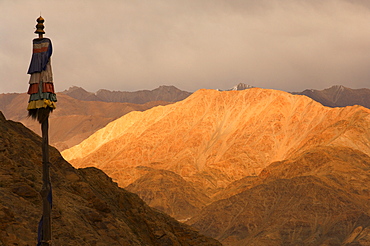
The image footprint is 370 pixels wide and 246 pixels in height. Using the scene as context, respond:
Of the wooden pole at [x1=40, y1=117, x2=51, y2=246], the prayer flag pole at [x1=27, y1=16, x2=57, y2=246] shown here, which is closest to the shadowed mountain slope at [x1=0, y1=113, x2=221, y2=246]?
the wooden pole at [x1=40, y1=117, x2=51, y2=246]

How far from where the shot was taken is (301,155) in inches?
6324

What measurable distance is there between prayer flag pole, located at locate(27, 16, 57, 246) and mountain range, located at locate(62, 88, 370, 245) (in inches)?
4105

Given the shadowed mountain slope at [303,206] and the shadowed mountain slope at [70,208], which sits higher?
the shadowed mountain slope at [303,206]

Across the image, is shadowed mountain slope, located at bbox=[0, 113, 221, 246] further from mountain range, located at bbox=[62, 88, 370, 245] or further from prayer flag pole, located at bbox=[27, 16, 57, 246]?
mountain range, located at bbox=[62, 88, 370, 245]

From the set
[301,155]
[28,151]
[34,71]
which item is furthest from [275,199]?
[34,71]

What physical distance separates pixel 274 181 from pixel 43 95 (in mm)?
137394

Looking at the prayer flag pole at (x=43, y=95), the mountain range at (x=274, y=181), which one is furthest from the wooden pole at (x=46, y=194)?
the mountain range at (x=274, y=181)

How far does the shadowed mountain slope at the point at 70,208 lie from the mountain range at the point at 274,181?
81.1 meters

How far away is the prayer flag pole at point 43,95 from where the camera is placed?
703 inches

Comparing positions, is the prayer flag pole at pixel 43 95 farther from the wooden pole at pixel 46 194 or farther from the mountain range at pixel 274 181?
the mountain range at pixel 274 181

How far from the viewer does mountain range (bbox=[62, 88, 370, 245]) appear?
128 meters

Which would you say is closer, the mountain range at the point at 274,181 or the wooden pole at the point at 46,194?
the wooden pole at the point at 46,194

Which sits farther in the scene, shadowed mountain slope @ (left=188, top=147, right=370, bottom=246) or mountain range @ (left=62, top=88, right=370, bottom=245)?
mountain range @ (left=62, top=88, right=370, bottom=245)

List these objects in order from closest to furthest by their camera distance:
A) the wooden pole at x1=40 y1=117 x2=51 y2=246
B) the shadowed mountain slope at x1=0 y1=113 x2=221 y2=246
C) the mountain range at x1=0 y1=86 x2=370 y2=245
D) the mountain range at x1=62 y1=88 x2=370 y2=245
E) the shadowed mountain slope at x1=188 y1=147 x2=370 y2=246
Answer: the wooden pole at x1=40 y1=117 x2=51 y2=246 < the shadowed mountain slope at x1=0 y1=113 x2=221 y2=246 < the shadowed mountain slope at x1=188 y1=147 x2=370 y2=246 < the mountain range at x1=0 y1=86 x2=370 y2=245 < the mountain range at x1=62 y1=88 x2=370 y2=245
